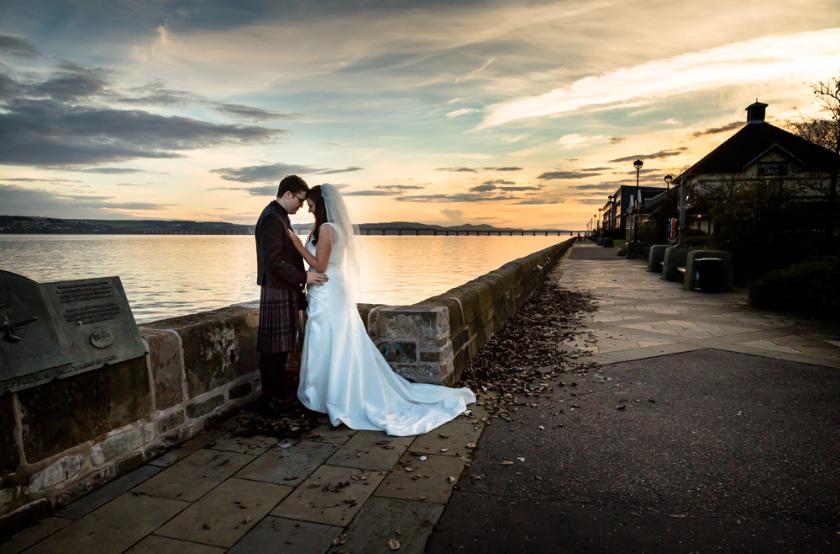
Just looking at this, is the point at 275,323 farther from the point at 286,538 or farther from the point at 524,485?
the point at 524,485

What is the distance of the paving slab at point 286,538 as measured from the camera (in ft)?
8.98

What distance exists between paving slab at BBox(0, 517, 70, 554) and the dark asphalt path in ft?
7.03

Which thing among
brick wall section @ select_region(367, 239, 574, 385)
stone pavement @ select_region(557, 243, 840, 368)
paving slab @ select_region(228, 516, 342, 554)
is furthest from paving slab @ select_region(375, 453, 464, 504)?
stone pavement @ select_region(557, 243, 840, 368)

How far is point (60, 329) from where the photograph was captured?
327cm

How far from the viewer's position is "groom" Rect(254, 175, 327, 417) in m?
4.55

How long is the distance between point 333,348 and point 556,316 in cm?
669

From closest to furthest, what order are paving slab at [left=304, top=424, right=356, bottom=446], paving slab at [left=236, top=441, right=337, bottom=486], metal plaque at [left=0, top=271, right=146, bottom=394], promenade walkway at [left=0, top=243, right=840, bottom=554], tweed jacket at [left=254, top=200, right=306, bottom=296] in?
1. promenade walkway at [left=0, top=243, right=840, bottom=554]
2. metal plaque at [left=0, top=271, right=146, bottom=394]
3. paving slab at [left=236, top=441, right=337, bottom=486]
4. paving slab at [left=304, top=424, right=356, bottom=446]
5. tweed jacket at [left=254, top=200, right=306, bottom=296]

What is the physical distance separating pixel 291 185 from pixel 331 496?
269 cm

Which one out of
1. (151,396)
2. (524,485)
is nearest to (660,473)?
(524,485)

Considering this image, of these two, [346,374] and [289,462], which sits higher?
[346,374]

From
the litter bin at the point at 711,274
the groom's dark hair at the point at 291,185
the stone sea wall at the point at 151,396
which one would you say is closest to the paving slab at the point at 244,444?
the stone sea wall at the point at 151,396

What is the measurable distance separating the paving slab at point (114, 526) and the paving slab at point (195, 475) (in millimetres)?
92

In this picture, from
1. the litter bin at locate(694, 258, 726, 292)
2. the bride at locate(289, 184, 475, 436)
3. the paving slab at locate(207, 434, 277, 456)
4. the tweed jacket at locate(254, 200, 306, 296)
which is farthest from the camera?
the litter bin at locate(694, 258, 726, 292)

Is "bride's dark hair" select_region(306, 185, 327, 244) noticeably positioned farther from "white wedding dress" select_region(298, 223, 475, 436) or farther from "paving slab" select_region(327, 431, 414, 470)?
"paving slab" select_region(327, 431, 414, 470)
